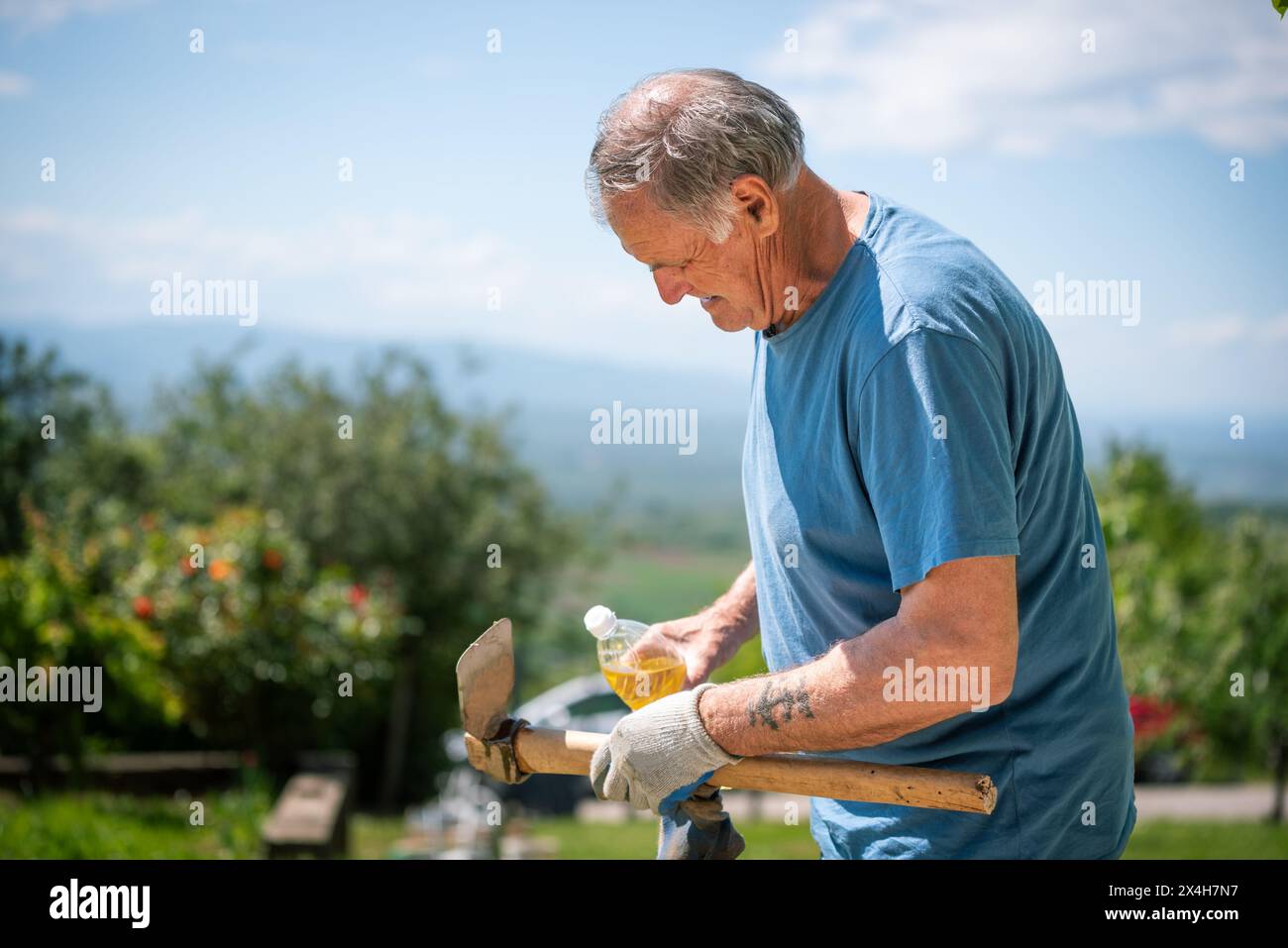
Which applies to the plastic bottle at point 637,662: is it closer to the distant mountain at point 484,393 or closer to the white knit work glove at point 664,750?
the white knit work glove at point 664,750

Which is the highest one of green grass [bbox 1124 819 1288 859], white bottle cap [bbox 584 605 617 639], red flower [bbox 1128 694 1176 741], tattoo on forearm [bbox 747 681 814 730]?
white bottle cap [bbox 584 605 617 639]

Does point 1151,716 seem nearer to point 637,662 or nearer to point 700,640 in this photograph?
point 700,640

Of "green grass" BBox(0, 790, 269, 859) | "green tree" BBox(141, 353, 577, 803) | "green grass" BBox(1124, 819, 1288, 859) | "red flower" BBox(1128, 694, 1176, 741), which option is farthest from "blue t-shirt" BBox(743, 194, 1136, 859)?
"green tree" BBox(141, 353, 577, 803)

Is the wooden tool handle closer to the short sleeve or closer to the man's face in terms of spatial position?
the short sleeve

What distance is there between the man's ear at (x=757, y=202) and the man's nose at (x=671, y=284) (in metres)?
0.15

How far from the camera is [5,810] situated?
17.7 ft

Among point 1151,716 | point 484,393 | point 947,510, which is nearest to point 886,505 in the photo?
point 947,510

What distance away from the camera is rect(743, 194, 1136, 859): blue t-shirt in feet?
4.99

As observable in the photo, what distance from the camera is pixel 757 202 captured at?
1.72 metres

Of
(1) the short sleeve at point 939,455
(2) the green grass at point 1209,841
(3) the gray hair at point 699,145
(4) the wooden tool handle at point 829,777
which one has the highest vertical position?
(3) the gray hair at point 699,145

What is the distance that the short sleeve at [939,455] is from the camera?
1.49m

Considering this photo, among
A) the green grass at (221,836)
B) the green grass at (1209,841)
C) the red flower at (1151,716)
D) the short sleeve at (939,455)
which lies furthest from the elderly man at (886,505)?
the red flower at (1151,716)

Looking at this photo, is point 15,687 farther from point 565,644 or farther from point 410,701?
point 565,644
